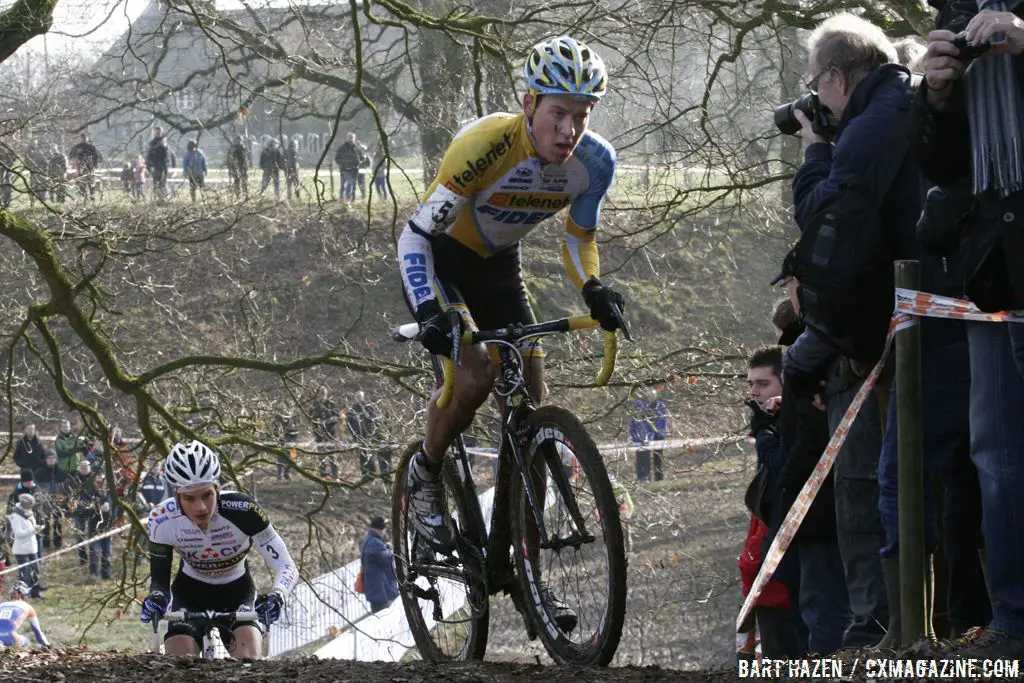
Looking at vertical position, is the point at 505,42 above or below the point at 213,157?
below

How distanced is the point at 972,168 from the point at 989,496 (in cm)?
96

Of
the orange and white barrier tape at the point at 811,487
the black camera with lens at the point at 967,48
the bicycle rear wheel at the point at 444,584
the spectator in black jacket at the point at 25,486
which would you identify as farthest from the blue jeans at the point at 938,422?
the spectator in black jacket at the point at 25,486

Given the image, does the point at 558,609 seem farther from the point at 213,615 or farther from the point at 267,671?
the point at 213,615

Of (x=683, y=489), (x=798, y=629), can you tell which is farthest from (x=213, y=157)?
(x=798, y=629)

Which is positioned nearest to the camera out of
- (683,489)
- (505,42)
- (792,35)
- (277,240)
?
(505,42)

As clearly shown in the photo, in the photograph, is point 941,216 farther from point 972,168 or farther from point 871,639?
point 871,639

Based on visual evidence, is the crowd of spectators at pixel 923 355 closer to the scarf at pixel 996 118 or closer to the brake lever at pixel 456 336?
the scarf at pixel 996 118

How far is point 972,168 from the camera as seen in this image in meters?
3.93

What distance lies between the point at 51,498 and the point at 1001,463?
50.1 feet

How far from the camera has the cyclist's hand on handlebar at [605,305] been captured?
5.38 m

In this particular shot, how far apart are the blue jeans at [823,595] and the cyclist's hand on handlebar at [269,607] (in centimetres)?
314

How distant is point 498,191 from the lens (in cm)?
573

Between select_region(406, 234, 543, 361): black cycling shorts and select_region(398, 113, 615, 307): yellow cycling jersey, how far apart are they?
96 mm

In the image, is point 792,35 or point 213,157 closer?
point 792,35
